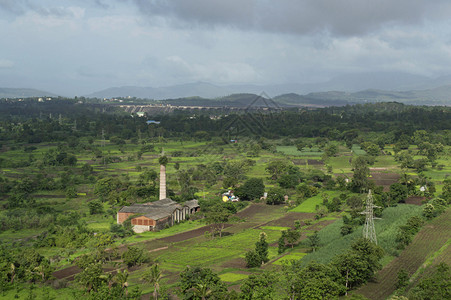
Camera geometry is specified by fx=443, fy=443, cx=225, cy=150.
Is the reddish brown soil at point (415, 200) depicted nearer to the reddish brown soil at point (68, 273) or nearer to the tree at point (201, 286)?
the tree at point (201, 286)

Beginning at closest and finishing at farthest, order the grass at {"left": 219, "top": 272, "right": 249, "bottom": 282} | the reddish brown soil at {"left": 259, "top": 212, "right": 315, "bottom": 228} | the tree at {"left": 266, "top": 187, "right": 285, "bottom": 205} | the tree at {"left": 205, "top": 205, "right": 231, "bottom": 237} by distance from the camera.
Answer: the grass at {"left": 219, "top": 272, "right": 249, "bottom": 282} < the tree at {"left": 205, "top": 205, "right": 231, "bottom": 237} < the reddish brown soil at {"left": 259, "top": 212, "right": 315, "bottom": 228} < the tree at {"left": 266, "top": 187, "right": 285, "bottom": 205}

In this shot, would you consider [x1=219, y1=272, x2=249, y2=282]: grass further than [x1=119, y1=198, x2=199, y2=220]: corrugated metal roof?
No

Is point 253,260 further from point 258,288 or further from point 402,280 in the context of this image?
point 402,280

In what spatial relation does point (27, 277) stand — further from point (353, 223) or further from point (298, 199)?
point (298, 199)

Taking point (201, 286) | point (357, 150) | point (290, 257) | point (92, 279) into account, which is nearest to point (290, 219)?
point (290, 257)

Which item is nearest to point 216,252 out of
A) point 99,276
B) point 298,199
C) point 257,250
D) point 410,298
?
point 257,250

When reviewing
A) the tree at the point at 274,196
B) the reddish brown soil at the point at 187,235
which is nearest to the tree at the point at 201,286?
the reddish brown soil at the point at 187,235

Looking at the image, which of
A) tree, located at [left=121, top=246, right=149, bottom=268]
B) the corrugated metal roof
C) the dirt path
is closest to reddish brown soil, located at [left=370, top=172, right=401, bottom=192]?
the dirt path

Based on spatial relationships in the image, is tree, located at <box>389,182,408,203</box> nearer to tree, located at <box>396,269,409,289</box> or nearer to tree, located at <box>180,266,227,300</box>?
tree, located at <box>396,269,409,289</box>

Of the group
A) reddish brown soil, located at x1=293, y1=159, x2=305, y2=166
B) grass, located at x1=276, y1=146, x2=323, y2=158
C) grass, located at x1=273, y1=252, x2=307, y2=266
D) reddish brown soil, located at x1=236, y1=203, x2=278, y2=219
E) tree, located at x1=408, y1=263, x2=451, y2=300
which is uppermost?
tree, located at x1=408, y1=263, x2=451, y2=300
